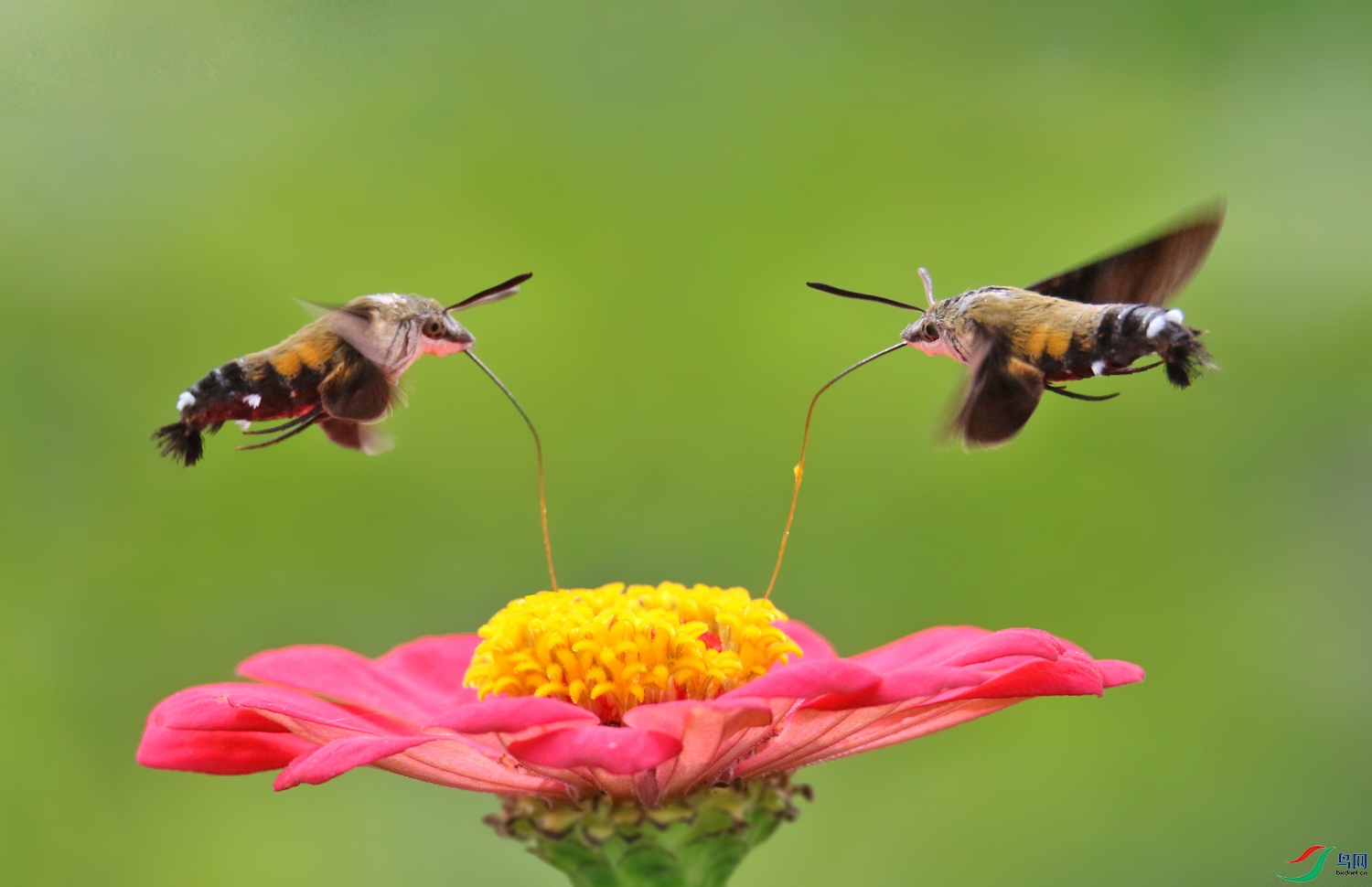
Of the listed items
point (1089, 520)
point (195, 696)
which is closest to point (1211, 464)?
point (1089, 520)

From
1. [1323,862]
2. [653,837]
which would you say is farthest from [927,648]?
[1323,862]

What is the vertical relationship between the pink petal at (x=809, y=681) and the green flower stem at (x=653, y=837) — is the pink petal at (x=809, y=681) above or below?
above

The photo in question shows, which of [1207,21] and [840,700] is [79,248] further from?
[1207,21]

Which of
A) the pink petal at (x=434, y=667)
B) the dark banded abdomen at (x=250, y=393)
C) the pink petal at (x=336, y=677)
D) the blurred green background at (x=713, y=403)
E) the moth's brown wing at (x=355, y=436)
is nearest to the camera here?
the dark banded abdomen at (x=250, y=393)

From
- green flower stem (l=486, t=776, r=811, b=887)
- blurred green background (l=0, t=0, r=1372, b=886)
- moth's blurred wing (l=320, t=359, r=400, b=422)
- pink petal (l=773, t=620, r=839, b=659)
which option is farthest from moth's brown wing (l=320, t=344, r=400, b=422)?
blurred green background (l=0, t=0, r=1372, b=886)

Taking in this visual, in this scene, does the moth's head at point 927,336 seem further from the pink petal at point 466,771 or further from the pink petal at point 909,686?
the pink petal at point 466,771

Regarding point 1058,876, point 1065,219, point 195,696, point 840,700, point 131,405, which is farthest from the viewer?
point 1065,219

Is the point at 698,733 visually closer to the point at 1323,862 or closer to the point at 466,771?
the point at 466,771

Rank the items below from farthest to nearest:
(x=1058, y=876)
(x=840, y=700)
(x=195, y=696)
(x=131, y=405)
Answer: (x=131, y=405) → (x=1058, y=876) → (x=195, y=696) → (x=840, y=700)

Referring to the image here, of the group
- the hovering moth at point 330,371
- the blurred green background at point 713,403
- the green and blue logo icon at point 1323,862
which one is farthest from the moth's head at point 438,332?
the green and blue logo icon at point 1323,862
